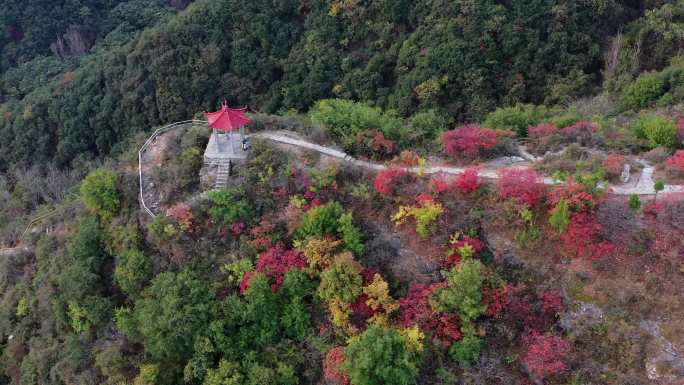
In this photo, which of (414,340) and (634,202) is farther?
(634,202)

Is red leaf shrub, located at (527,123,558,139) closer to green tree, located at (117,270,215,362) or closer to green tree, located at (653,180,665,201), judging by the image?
green tree, located at (653,180,665,201)

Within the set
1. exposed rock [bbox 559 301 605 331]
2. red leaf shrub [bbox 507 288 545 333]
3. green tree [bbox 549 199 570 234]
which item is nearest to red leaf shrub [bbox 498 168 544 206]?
green tree [bbox 549 199 570 234]

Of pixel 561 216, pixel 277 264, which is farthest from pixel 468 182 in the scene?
pixel 277 264

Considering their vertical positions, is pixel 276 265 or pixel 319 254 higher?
pixel 319 254

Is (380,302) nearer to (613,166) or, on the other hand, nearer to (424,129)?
(613,166)

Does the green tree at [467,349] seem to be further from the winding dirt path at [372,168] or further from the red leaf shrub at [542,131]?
the red leaf shrub at [542,131]

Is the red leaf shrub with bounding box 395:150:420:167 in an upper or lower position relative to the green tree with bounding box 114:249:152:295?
upper
